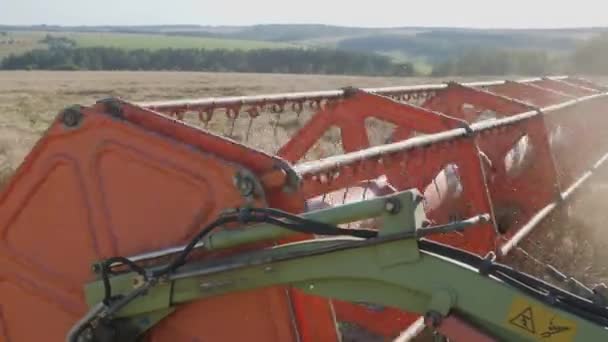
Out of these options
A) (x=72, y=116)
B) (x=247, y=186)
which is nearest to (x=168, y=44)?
(x=72, y=116)

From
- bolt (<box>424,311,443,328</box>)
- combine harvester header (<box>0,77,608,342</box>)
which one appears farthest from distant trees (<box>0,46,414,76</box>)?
bolt (<box>424,311,443,328</box>)

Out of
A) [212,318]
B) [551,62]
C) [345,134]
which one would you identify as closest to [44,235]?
[212,318]

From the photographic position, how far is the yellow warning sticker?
233cm

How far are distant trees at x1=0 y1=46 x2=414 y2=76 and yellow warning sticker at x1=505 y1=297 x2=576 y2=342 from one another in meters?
54.0

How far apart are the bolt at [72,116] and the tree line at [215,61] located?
53.2m

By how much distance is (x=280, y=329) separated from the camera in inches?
114

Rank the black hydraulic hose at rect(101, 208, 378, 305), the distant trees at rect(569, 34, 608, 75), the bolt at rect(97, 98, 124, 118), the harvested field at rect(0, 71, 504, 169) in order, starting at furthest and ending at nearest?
the distant trees at rect(569, 34, 608, 75) → the harvested field at rect(0, 71, 504, 169) → the bolt at rect(97, 98, 124, 118) → the black hydraulic hose at rect(101, 208, 378, 305)

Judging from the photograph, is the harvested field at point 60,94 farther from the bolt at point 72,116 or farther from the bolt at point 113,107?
the bolt at point 113,107

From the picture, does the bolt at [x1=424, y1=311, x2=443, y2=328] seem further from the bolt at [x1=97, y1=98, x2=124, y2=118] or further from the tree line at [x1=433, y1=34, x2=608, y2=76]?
the tree line at [x1=433, y1=34, x2=608, y2=76]

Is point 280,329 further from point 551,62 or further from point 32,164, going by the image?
point 551,62

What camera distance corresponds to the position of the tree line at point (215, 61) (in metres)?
60.2

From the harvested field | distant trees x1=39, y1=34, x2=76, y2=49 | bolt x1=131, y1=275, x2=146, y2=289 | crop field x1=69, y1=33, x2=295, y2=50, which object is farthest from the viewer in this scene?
crop field x1=69, y1=33, x2=295, y2=50

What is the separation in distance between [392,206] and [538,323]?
57 centimetres

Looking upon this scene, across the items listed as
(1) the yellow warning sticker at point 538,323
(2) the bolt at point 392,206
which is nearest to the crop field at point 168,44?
(2) the bolt at point 392,206
